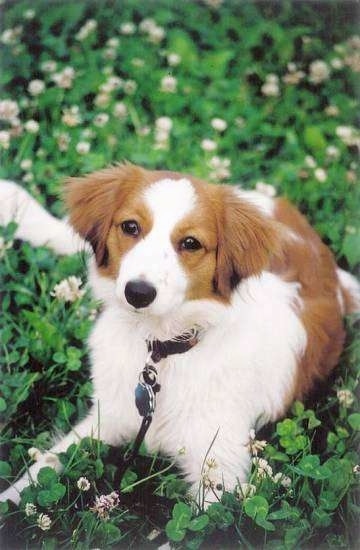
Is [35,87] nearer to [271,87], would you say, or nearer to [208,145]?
[208,145]

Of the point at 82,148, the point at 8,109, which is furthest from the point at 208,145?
the point at 8,109

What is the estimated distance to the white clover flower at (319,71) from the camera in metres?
4.69

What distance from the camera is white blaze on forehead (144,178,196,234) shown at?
265 cm

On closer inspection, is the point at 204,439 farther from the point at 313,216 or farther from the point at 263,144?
the point at 263,144

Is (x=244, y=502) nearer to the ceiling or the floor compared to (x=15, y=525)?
nearer to the ceiling

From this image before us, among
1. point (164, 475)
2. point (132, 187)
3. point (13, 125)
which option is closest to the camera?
point (132, 187)

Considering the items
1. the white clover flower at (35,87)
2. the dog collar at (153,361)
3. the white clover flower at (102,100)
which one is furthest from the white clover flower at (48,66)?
the dog collar at (153,361)

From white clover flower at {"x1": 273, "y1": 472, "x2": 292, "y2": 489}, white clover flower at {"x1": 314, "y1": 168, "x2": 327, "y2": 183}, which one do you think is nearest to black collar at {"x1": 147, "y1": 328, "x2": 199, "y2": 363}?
white clover flower at {"x1": 273, "y1": 472, "x2": 292, "y2": 489}

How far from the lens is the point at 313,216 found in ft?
14.6

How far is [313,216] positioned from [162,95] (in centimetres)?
122

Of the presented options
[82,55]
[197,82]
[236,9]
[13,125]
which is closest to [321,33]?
[236,9]

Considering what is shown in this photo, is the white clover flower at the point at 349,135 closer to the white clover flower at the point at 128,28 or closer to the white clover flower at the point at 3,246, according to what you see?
the white clover flower at the point at 128,28

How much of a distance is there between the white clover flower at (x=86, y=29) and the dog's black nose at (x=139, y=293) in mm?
2506

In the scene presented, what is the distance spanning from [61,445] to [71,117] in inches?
76.3
